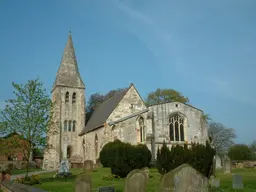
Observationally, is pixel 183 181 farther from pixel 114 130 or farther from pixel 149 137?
pixel 114 130

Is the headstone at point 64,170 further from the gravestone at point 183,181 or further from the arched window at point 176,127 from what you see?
the gravestone at point 183,181

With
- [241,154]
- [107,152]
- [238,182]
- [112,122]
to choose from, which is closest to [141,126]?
[112,122]

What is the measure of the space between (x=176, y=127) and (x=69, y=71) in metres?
20.6

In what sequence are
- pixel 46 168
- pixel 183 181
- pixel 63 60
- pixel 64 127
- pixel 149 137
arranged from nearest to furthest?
pixel 183 181 → pixel 149 137 → pixel 46 168 → pixel 64 127 → pixel 63 60

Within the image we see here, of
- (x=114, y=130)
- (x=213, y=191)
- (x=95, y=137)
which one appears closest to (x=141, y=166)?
(x=213, y=191)

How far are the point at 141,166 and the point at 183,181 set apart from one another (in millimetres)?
14976

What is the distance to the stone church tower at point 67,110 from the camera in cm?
3847

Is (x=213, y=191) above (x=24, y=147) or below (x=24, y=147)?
below

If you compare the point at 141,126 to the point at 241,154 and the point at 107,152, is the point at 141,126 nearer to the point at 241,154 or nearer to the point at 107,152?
the point at 107,152

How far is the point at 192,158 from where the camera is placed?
48.1ft

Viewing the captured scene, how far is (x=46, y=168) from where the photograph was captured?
37562 mm

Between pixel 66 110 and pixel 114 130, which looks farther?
pixel 66 110

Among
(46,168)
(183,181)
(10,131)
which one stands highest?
(10,131)

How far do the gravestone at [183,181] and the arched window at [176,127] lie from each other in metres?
25.3
